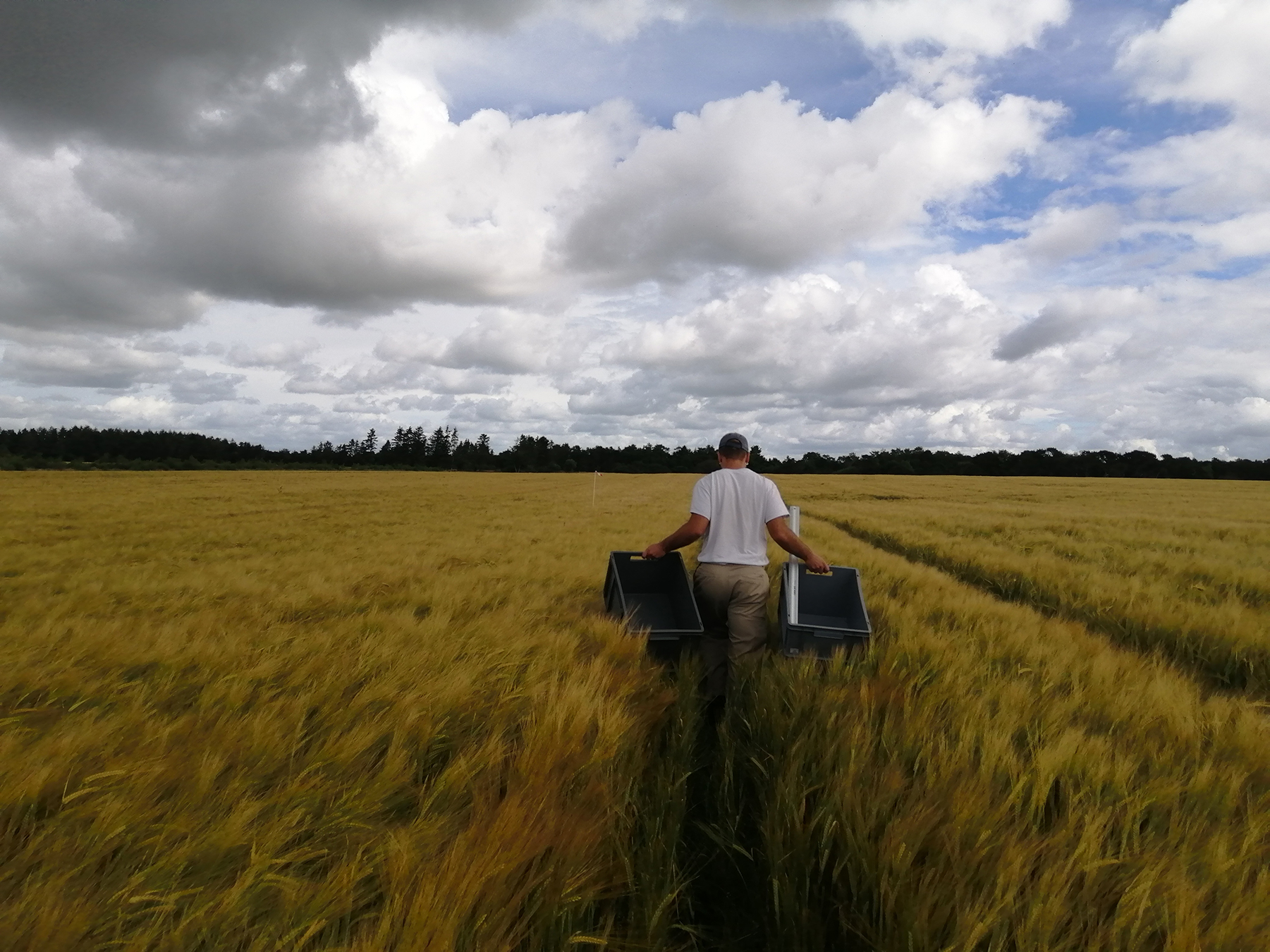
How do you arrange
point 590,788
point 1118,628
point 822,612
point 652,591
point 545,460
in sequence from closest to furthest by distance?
point 590,788 < point 822,612 < point 652,591 < point 1118,628 < point 545,460

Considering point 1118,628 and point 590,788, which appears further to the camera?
point 1118,628

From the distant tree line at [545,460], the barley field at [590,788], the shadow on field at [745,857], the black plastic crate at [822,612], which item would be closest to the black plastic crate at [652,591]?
the barley field at [590,788]

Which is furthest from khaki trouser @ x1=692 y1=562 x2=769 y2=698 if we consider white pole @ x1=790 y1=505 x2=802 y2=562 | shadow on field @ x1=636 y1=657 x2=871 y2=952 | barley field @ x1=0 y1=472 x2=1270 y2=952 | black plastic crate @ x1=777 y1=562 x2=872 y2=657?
shadow on field @ x1=636 y1=657 x2=871 y2=952

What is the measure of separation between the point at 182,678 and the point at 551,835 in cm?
207

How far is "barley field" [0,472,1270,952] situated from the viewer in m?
1.72

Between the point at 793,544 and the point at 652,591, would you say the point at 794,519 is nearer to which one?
the point at 793,544

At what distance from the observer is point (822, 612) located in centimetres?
564

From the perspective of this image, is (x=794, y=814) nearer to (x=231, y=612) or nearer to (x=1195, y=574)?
(x=231, y=612)

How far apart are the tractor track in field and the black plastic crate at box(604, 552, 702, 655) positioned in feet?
12.1

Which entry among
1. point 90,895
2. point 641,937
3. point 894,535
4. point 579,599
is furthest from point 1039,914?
point 894,535

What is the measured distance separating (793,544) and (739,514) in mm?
459

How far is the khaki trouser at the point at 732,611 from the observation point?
481 cm

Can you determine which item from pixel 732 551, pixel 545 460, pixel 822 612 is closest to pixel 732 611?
pixel 732 551

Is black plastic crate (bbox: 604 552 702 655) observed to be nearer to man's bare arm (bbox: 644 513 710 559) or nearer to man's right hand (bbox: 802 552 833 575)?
man's bare arm (bbox: 644 513 710 559)
